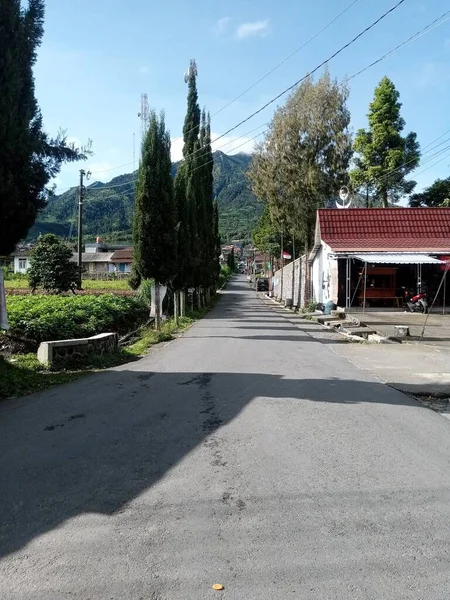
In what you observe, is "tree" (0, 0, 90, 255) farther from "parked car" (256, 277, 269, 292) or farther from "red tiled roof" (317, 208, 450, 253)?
"parked car" (256, 277, 269, 292)

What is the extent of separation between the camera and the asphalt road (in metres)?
3.30

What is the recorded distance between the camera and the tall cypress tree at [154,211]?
2114 centimetres

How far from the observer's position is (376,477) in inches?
198

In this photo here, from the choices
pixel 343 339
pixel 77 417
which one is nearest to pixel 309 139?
pixel 343 339

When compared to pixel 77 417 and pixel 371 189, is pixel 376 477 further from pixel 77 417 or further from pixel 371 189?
pixel 371 189

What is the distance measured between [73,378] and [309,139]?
28.0 metres

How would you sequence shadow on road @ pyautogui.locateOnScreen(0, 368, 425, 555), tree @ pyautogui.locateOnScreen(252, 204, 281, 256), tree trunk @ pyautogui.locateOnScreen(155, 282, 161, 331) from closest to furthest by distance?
shadow on road @ pyautogui.locateOnScreen(0, 368, 425, 555)
tree trunk @ pyautogui.locateOnScreen(155, 282, 161, 331)
tree @ pyautogui.locateOnScreen(252, 204, 281, 256)

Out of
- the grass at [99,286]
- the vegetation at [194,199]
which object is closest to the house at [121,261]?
the grass at [99,286]

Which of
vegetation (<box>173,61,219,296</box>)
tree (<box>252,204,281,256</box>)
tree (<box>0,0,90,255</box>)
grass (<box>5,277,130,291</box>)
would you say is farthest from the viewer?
tree (<box>252,204,281,256</box>)

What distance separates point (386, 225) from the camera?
30500 mm

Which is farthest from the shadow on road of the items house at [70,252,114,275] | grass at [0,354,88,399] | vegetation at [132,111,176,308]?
house at [70,252,114,275]

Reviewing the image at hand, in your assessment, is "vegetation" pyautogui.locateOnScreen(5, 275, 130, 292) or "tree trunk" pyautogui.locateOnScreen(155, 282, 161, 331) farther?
"vegetation" pyautogui.locateOnScreen(5, 275, 130, 292)

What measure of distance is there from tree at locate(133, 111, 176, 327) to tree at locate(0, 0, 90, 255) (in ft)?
35.5

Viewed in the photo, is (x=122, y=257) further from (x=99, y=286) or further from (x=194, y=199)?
(x=194, y=199)
